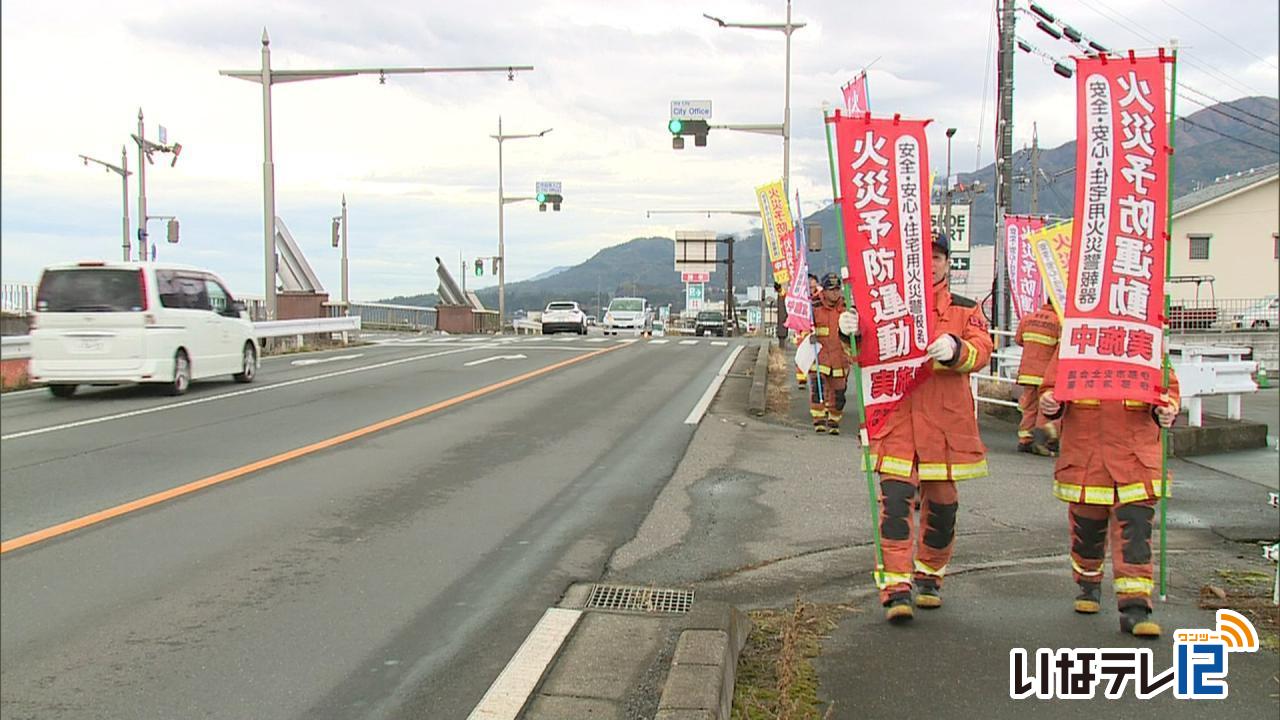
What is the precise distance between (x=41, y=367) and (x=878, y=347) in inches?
517

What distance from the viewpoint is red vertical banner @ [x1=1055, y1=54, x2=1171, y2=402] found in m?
4.80

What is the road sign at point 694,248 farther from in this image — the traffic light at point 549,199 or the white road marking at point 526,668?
the white road marking at point 526,668

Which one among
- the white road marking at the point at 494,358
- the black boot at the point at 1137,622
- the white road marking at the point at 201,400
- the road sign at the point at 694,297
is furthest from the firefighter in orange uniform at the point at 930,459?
the road sign at the point at 694,297

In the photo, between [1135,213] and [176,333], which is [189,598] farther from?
[176,333]

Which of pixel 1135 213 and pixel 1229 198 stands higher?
pixel 1229 198

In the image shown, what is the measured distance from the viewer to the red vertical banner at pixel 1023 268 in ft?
37.2

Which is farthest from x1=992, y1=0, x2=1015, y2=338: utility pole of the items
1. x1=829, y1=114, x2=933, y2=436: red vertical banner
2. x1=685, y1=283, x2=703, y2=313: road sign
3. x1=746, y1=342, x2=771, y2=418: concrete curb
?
x1=685, y1=283, x2=703, y2=313: road sign

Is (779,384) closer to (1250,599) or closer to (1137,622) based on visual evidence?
(1250,599)

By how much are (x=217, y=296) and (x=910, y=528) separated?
14.0m

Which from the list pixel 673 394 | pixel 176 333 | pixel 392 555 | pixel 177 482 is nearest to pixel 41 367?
pixel 176 333

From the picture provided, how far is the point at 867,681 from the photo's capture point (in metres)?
4.28

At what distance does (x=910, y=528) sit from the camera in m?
5.04

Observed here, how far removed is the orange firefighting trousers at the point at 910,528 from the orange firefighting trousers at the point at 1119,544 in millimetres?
611

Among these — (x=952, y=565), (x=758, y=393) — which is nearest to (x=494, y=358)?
(x=758, y=393)
